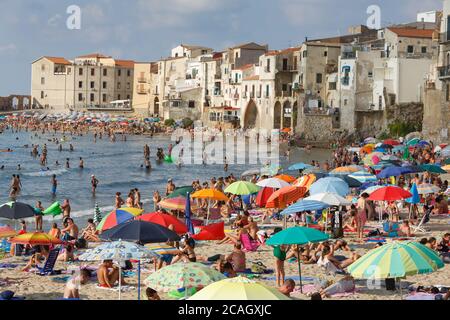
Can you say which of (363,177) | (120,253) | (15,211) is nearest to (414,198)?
(363,177)

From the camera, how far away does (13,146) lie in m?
69.9

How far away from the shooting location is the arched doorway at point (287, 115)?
68.8 meters

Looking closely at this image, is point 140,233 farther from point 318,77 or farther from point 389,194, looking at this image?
point 318,77

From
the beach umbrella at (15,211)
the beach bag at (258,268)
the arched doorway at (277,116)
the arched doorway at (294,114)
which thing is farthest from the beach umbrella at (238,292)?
the arched doorway at (277,116)

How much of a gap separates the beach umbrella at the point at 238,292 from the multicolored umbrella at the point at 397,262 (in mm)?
2858

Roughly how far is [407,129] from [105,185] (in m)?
25.1

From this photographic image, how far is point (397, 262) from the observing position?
32.8 feet

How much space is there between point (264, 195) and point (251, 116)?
55405 mm

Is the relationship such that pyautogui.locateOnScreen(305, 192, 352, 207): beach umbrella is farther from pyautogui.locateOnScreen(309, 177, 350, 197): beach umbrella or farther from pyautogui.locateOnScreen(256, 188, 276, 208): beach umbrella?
pyautogui.locateOnScreen(256, 188, 276, 208): beach umbrella

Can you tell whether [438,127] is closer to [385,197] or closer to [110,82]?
[385,197]

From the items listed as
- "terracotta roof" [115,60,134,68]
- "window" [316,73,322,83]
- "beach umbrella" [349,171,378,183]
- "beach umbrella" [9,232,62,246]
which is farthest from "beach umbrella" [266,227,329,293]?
"terracotta roof" [115,60,134,68]

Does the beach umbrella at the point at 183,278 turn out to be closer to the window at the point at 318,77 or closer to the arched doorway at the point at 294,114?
the window at the point at 318,77

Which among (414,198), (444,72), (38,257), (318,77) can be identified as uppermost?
(318,77)

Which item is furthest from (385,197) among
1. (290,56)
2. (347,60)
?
(290,56)
